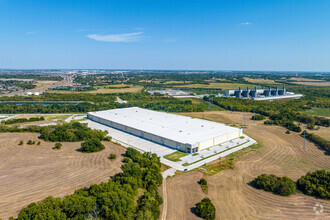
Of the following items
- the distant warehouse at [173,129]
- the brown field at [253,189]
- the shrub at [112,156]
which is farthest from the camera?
the distant warehouse at [173,129]

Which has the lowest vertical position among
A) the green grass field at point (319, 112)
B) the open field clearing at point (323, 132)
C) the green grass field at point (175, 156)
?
the green grass field at point (175, 156)

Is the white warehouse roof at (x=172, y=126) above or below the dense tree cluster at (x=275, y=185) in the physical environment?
above

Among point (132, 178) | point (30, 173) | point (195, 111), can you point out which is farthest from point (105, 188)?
point (195, 111)

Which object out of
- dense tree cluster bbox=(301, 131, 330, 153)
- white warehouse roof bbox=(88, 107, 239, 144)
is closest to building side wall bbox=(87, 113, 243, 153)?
white warehouse roof bbox=(88, 107, 239, 144)

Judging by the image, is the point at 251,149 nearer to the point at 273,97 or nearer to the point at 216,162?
the point at 216,162

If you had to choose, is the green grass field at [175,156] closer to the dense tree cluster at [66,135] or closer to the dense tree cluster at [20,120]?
the dense tree cluster at [66,135]

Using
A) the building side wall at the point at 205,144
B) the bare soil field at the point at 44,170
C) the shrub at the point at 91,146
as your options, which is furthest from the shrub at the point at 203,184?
the shrub at the point at 91,146
